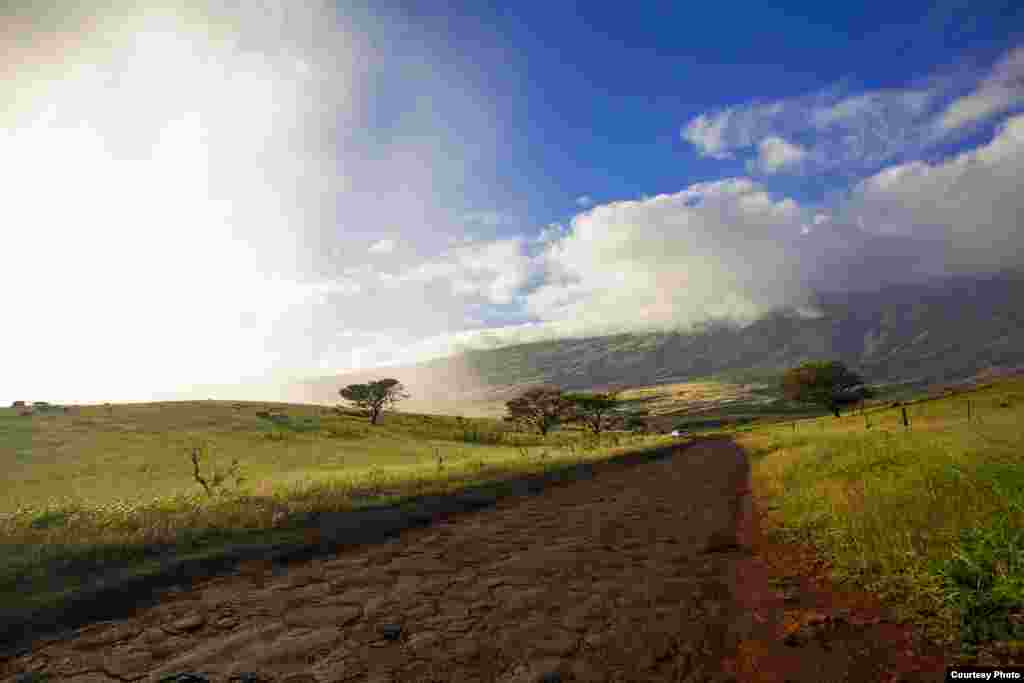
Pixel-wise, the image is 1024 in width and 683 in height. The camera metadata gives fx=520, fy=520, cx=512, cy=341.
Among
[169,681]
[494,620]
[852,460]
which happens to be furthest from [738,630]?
[852,460]

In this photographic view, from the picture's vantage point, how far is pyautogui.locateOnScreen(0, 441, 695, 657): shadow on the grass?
24.8ft

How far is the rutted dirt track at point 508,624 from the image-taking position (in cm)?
538

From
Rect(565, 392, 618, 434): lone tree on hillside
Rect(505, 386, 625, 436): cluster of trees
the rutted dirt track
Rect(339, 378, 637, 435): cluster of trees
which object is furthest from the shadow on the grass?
Rect(565, 392, 618, 434): lone tree on hillside

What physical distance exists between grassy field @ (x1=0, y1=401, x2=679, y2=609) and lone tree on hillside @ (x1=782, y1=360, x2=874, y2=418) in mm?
44975

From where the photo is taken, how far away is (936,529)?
25.4ft

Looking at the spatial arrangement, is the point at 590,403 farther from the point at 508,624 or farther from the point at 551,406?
the point at 508,624

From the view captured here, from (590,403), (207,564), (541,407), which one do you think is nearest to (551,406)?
(541,407)

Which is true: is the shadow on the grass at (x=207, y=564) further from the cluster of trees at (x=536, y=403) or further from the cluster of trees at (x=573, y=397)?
the cluster of trees at (x=573, y=397)

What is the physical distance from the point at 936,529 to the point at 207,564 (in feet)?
42.0

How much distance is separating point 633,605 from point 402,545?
6.41 m

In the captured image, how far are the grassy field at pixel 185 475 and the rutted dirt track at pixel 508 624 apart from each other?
3.32 meters

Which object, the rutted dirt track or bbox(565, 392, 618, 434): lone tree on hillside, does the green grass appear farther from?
bbox(565, 392, 618, 434): lone tree on hillside

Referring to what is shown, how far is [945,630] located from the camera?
17.5ft

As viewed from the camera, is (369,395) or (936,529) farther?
(369,395)
